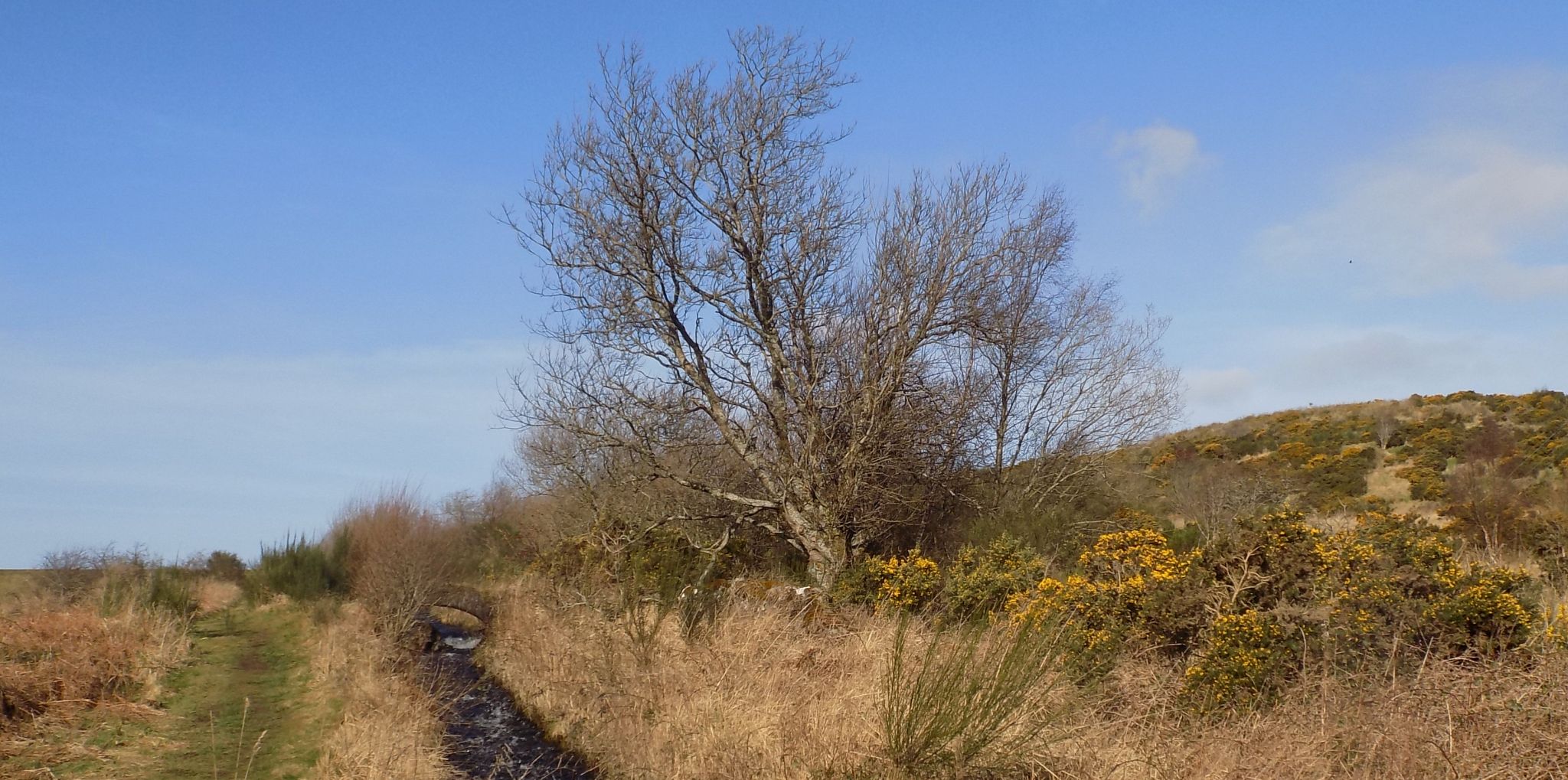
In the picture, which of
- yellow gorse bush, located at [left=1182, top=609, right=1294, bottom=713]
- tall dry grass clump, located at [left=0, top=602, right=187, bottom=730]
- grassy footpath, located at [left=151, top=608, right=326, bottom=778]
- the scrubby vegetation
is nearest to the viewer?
the scrubby vegetation

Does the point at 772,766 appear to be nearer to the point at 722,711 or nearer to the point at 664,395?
the point at 722,711

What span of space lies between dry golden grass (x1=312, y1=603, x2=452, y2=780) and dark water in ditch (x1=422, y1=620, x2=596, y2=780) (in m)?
0.35

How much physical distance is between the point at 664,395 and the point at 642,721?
705 centimetres

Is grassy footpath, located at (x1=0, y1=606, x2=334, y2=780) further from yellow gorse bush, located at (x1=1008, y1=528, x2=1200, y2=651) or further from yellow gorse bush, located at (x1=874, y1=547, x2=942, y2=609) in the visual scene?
yellow gorse bush, located at (x1=874, y1=547, x2=942, y2=609)

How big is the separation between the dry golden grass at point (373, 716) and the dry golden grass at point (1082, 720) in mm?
1571

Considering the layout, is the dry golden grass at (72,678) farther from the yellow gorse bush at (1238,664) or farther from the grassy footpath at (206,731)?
the yellow gorse bush at (1238,664)

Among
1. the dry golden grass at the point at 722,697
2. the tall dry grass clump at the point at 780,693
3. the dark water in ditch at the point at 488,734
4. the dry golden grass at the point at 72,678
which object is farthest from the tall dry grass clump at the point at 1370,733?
the dry golden grass at the point at 72,678

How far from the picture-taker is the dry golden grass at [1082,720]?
5203 millimetres

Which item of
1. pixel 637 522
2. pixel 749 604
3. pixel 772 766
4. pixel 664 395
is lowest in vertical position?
pixel 772 766

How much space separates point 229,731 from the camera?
9320 mm

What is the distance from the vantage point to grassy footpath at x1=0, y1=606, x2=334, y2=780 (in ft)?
25.6

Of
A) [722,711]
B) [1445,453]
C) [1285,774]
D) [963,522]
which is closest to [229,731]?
[722,711]

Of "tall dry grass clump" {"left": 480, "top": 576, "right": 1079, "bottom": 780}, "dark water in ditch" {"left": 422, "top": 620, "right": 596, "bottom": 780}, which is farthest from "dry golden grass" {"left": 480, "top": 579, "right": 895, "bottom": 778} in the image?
"dark water in ditch" {"left": 422, "top": 620, "right": 596, "bottom": 780}

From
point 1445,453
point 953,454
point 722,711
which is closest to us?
point 722,711
